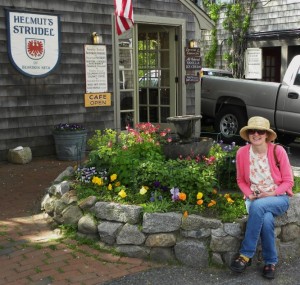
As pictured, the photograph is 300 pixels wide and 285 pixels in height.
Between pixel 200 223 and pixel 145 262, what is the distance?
1.86ft

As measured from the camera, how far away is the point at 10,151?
25.0 feet

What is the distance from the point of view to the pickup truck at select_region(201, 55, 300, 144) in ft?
29.3

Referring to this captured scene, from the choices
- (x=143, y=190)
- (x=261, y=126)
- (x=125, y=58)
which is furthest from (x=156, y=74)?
(x=261, y=126)

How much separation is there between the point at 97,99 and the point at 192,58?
246 cm

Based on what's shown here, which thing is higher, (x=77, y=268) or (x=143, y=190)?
(x=143, y=190)

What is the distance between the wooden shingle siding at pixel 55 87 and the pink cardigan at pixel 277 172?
467cm

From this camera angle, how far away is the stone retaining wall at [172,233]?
3961 mm

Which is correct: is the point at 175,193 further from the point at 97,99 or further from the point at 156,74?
the point at 156,74

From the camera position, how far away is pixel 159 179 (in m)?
4.44

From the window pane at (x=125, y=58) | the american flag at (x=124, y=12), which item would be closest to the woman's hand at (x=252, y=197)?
the american flag at (x=124, y=12)

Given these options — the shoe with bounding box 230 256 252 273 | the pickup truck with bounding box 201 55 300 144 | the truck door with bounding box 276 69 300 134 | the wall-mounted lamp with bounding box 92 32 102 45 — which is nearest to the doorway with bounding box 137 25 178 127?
the pickup truck with bounding box 201 55 300 144

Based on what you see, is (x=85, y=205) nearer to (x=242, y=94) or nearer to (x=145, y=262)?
(x=145, y=262)

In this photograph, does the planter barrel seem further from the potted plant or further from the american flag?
the american flag

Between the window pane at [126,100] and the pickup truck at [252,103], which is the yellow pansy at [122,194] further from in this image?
the window pane at [126,100]
